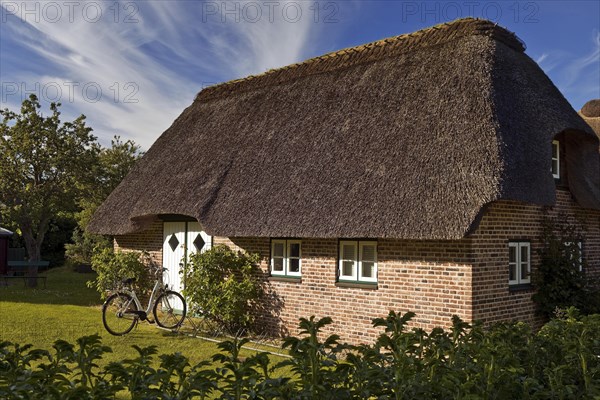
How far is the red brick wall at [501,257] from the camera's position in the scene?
27.5 ft

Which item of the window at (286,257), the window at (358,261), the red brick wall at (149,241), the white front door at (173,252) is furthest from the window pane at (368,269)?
the red brick wall at (149,241)

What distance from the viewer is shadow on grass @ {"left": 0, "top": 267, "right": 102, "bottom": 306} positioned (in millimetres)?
15950

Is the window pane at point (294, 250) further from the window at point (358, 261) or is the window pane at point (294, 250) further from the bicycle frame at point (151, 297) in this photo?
the bicycle frame at point (151, 297)

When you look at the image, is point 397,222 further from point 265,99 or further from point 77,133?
point 77,133

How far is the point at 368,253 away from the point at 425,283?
48.8 inches

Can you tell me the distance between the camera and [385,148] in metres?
9.55

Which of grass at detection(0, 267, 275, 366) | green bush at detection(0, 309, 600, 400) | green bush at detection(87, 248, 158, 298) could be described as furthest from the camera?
green bush at detection(87, 248, 158, 298)

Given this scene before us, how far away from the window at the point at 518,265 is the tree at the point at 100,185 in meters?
15.9

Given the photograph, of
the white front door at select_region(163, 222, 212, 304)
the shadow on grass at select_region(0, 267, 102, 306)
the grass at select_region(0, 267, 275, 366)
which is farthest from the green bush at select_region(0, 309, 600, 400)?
the shadow on grass at select_region(0, 267, 102, 306)

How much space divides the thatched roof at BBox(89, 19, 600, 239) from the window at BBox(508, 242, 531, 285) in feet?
3.27

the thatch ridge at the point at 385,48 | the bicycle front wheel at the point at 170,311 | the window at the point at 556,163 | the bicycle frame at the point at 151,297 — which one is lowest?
the bicycle front wheel at the point at 170,311

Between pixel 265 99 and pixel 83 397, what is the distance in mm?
11460

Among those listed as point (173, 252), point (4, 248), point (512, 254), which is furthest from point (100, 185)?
point (512, 254)

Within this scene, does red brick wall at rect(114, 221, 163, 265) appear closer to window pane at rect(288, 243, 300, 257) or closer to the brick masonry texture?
the brick masonry texture
